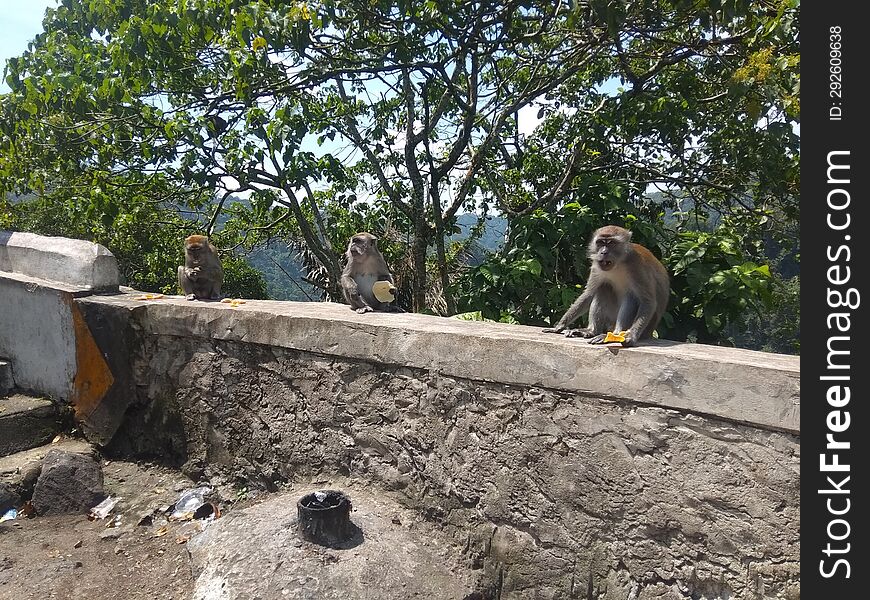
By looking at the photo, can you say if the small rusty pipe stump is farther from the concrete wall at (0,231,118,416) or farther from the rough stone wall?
the concrete wall at (0,231,118,416)

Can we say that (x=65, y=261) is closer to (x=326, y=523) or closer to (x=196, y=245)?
(x=196, y=245)

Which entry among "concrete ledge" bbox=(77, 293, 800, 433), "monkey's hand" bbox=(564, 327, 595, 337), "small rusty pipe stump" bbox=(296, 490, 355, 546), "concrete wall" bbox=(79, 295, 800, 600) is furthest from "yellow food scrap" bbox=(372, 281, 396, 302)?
"small rusty pipe stump" bbox=(296, 490, 355, 546)

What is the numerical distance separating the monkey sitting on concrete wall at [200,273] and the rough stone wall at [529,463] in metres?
0.89

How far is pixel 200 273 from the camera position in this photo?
505 cm

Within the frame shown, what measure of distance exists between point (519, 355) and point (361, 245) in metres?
2.50

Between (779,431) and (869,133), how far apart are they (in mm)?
1063

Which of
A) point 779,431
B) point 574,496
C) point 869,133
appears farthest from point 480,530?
point 869,133

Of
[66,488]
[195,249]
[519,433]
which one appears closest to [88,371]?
[66,488]

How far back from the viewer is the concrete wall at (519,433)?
2330 mm

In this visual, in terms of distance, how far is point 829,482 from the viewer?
6.95 ft

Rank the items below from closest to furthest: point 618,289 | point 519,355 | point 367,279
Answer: point 519,355, point 618,289, point 367,279

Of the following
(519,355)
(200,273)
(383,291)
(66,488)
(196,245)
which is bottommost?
(66,488)

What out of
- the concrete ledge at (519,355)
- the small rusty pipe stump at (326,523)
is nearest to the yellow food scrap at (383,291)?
the concrete ledge at (519,355)

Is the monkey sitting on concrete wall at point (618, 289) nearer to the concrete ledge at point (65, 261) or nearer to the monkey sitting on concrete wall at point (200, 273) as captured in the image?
the monkey sitting on concrete wall at point (200, 273)
